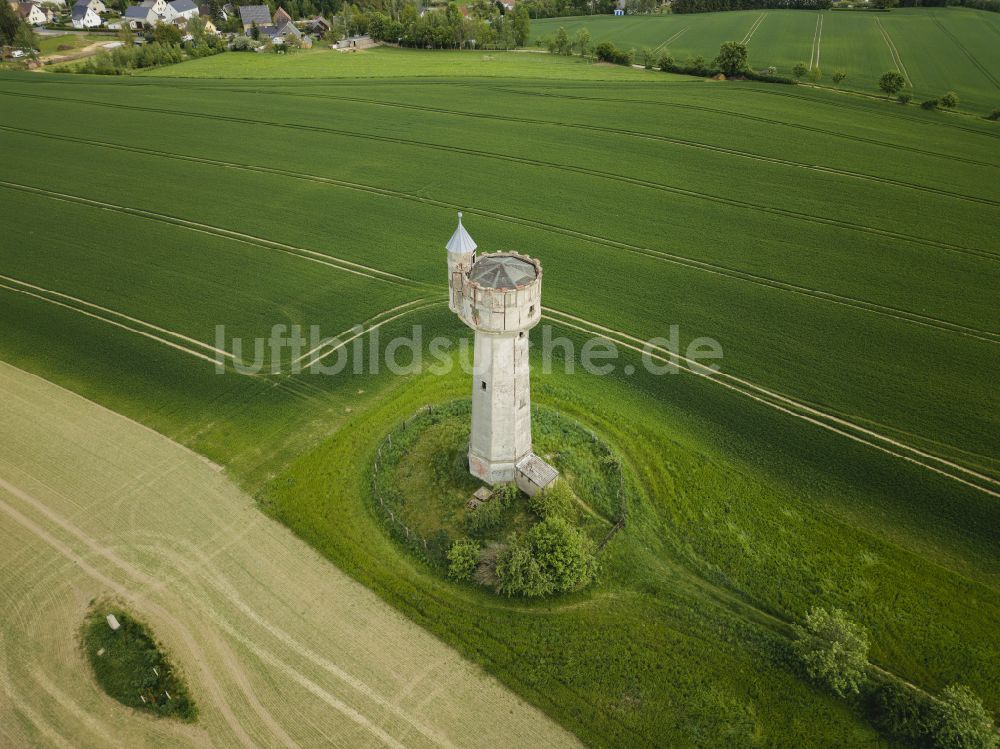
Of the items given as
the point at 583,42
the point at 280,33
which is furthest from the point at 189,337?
the point at 280,33

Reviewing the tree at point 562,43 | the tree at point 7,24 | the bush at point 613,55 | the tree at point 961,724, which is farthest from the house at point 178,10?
the tree at point 961,724

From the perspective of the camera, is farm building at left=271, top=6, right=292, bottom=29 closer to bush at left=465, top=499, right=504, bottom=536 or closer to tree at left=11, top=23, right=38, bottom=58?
tree at left=11, top=23, right=38, bottom=58

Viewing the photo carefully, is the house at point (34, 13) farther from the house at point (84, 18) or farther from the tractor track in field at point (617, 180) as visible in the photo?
the tractor track in field at point (617, 180)

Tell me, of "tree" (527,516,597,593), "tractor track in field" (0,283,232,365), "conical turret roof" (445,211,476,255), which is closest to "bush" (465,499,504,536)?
"tree" (527,516,597,593)

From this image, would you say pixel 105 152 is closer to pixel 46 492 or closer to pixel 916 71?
pixel 46 492

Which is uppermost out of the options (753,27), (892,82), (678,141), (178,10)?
(178,10)

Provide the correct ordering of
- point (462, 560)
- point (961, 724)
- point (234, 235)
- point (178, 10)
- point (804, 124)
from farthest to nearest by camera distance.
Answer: point (178, 10) < point (804, 124) < point (234, 235) < point (462, 560) < point (961, 724)

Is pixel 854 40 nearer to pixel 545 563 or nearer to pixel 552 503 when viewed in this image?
pixel 552 503
